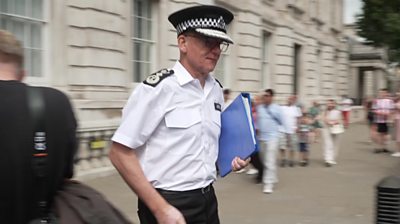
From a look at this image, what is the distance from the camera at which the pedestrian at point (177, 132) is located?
2.42 meters

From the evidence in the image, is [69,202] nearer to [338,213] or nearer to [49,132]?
[49,132]

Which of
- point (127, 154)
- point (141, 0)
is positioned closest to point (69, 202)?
point (127, 154)

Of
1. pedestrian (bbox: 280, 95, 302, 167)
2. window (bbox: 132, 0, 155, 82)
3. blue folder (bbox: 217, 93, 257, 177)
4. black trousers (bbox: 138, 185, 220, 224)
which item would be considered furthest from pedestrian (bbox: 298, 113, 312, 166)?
black trousers (bbox: 138, 185, 220, 224)

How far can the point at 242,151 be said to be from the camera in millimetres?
2801

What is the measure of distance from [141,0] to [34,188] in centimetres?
1048

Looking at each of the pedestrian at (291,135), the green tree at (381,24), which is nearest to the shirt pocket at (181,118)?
the pedestrian at (291,135)

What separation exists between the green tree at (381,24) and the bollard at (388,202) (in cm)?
1819

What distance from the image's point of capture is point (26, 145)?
6.38 feet

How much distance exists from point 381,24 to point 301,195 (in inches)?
730

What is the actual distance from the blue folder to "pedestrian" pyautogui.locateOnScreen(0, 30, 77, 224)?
1.00 metres

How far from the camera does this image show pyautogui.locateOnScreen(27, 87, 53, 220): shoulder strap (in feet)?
6.41

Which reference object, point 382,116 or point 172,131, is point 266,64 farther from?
point 172,131

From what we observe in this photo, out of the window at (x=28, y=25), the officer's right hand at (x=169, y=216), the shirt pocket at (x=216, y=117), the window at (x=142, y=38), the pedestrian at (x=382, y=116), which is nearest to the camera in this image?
the officer's right hand at (x=169, y=216)

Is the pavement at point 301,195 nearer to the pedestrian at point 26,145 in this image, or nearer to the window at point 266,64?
the pedestrian at point 26,145
